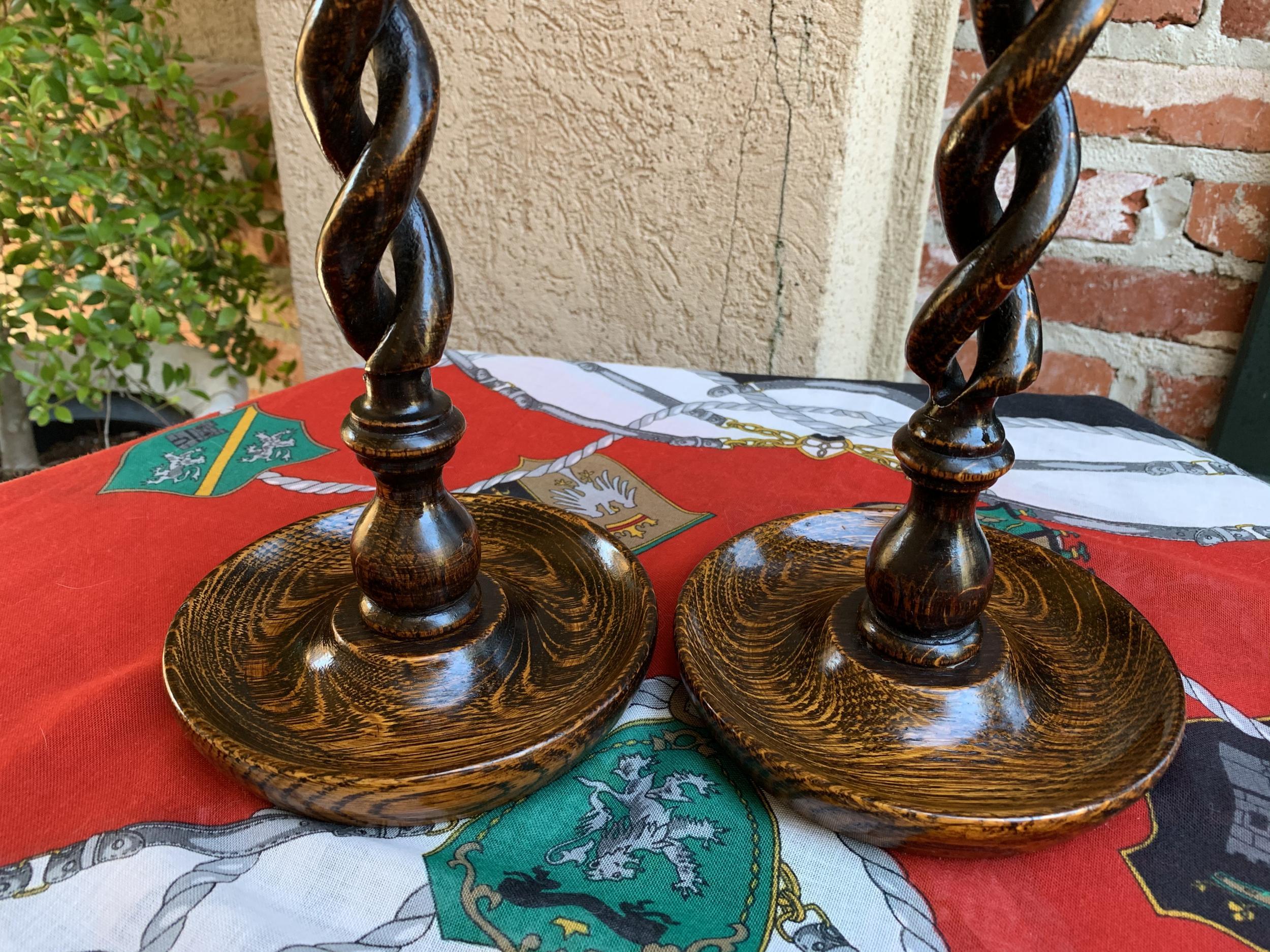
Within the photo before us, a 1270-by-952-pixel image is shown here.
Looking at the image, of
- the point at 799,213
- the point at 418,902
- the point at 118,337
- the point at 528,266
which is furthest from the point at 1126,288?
the point at 118,337

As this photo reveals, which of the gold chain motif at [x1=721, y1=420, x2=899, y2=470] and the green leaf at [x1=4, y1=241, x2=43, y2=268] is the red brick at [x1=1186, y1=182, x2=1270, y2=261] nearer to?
the gold chain motif at [x1=721, y1=420, x2=899, y2=470]

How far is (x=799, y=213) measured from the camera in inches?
36.7

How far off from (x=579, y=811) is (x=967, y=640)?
0.19 metres

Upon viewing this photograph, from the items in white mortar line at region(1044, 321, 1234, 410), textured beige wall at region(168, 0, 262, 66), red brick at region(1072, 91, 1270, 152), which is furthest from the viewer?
textured beige wall at region(168, 0, 262, 66)

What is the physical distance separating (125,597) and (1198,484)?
A: 0.70 metres

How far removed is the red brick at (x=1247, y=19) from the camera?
0.92 meters

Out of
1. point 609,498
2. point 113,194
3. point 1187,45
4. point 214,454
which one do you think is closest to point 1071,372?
point 1187,45

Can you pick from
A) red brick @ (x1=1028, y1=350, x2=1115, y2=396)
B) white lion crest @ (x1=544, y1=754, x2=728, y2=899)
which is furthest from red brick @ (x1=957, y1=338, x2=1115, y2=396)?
white lion crest @ (x1=544, y1=754, x2=728, y2=899)

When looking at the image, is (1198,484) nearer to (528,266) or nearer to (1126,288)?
(1126,288)

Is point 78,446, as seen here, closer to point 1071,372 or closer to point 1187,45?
point 1071,372

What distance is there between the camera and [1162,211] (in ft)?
3.36

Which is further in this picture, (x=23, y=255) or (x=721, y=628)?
(x=23, y=255)

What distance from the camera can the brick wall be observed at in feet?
3.14

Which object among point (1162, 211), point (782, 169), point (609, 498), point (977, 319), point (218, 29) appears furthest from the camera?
point (218, 29)
